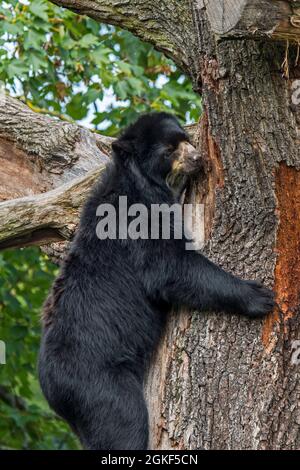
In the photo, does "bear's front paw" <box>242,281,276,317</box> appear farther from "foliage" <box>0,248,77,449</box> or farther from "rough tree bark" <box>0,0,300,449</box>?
"foliage" <box>0,248,77,449</box>

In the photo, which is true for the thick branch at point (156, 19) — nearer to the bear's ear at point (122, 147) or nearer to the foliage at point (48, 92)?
the bear's ear at point (122, 147)

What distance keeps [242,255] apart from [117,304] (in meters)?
0.89

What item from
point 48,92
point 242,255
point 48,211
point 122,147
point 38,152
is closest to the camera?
point 242,255

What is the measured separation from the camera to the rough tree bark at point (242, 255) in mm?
4184

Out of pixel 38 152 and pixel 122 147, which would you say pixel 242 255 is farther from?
pixel 38 152

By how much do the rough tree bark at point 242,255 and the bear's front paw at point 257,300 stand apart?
0.06 metres

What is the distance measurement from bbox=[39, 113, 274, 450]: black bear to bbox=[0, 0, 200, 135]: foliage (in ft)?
9.78

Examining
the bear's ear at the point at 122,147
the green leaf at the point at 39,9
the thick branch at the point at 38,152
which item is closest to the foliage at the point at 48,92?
the green leaf at the point at 39,9

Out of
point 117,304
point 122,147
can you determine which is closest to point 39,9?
point 122,147

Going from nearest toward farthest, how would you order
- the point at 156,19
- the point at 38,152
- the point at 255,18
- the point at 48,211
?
the point at 255,18 < the point at 156,19 < the point at 48,211 < the point at 38,152

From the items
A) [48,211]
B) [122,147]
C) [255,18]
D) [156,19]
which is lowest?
[48,211]

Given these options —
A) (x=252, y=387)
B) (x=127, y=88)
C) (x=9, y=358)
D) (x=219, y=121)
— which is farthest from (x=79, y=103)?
(x=252, y=387)

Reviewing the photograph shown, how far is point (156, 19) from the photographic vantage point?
4871mm

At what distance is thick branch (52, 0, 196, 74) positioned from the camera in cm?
474
